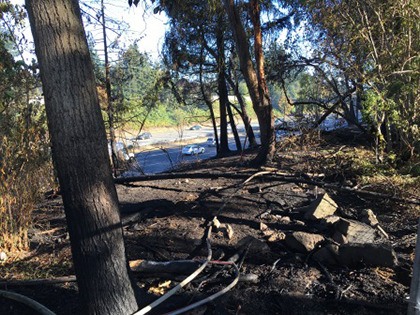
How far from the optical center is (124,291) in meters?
2.87

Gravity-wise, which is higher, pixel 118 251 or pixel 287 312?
pixel 118 251

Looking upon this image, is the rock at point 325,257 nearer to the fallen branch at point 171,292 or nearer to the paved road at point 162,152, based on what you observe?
the fallen branch at point 171,292

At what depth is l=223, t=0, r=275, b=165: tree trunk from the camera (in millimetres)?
7738

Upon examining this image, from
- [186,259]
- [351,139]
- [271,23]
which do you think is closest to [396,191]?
[186,259]

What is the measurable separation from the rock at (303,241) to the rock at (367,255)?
1.07ft

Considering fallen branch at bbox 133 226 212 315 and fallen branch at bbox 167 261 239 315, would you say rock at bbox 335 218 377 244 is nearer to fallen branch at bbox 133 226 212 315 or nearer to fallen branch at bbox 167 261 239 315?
fallen branch at bbox 167 261 239 315

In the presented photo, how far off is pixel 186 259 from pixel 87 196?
1.61 metres

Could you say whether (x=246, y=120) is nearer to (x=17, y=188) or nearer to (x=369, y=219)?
(x=369, y=219)

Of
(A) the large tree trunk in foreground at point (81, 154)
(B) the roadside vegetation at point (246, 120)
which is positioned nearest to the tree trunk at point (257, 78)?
(B) the roadside vegetation at point (246, 120)

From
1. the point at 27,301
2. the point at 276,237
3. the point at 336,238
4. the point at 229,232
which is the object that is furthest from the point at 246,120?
the point at 27,301

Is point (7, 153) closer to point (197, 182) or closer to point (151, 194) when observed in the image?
point (151, 194)

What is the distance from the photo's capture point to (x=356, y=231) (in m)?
4.24

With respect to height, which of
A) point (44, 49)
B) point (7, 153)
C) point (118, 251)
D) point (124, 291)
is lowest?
point (124, 291)

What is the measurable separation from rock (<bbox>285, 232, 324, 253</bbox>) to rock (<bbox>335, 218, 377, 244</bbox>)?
281mm
